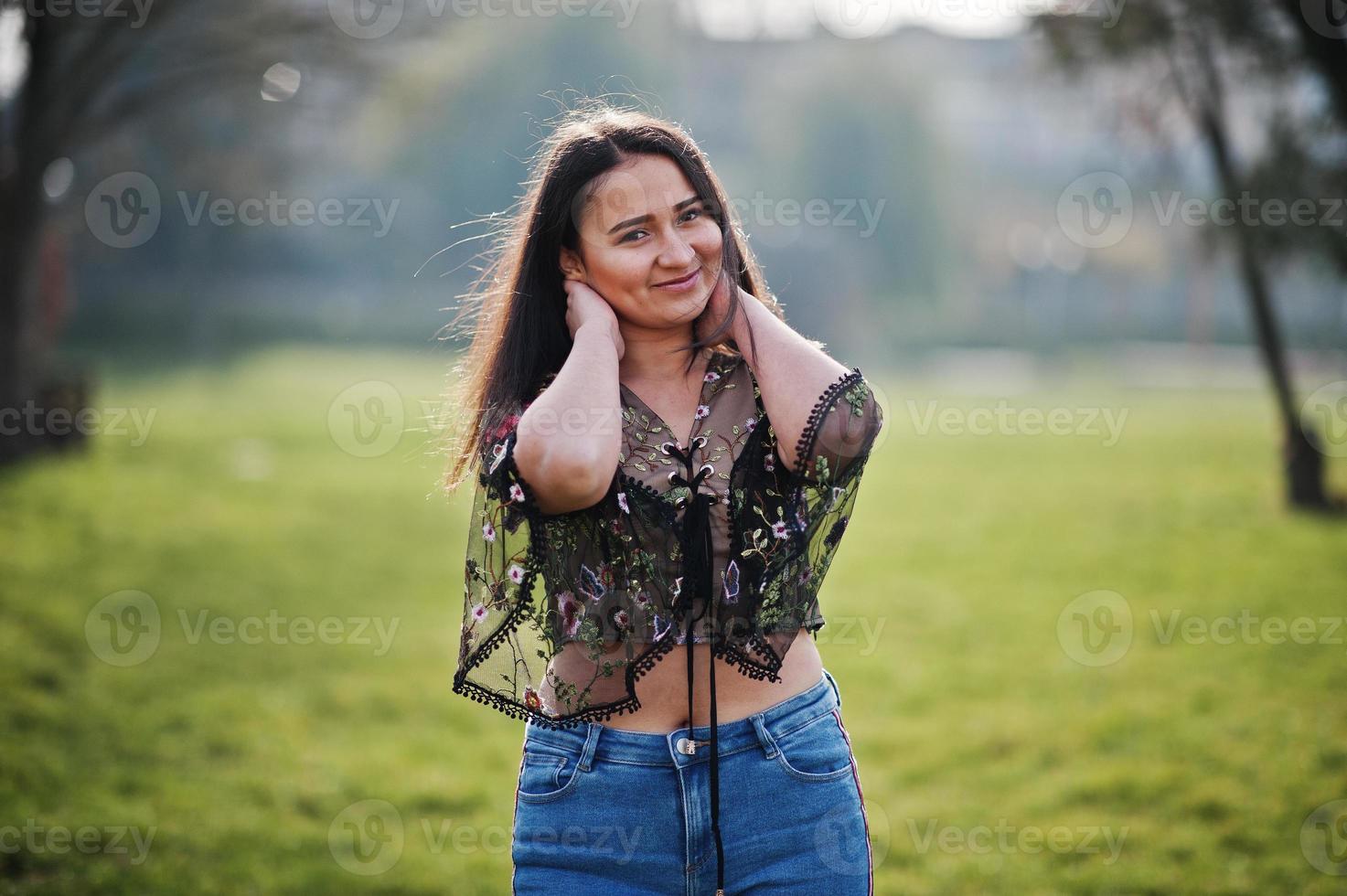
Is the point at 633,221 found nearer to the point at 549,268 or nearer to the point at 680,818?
the point at 549,268

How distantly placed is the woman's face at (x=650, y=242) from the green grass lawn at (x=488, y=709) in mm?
892

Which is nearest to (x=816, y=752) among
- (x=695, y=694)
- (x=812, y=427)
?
(x=695, y=694)

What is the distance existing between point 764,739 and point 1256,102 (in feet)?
31.7

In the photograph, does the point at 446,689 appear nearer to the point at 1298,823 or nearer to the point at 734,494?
the point at 1298,823

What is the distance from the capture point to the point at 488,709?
6.67 metres

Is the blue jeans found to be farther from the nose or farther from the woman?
the nose

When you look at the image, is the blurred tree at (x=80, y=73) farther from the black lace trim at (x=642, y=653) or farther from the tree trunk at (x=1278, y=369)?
the black lace trim at (x=642, y=653)

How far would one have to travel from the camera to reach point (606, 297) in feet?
7.90

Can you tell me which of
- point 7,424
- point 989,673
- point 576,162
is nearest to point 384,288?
point 7,424

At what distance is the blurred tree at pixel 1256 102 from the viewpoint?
891cm

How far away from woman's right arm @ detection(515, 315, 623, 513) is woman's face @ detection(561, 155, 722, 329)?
21 cm

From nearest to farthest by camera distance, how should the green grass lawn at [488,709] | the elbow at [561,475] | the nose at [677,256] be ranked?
the elbow at [561,475] → the nose at [677,256] → the green grass lawn at [488,709]

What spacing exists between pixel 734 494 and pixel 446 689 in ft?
16.7

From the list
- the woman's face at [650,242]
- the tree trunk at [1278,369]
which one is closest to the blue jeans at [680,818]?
the woman's face at [650,242]
